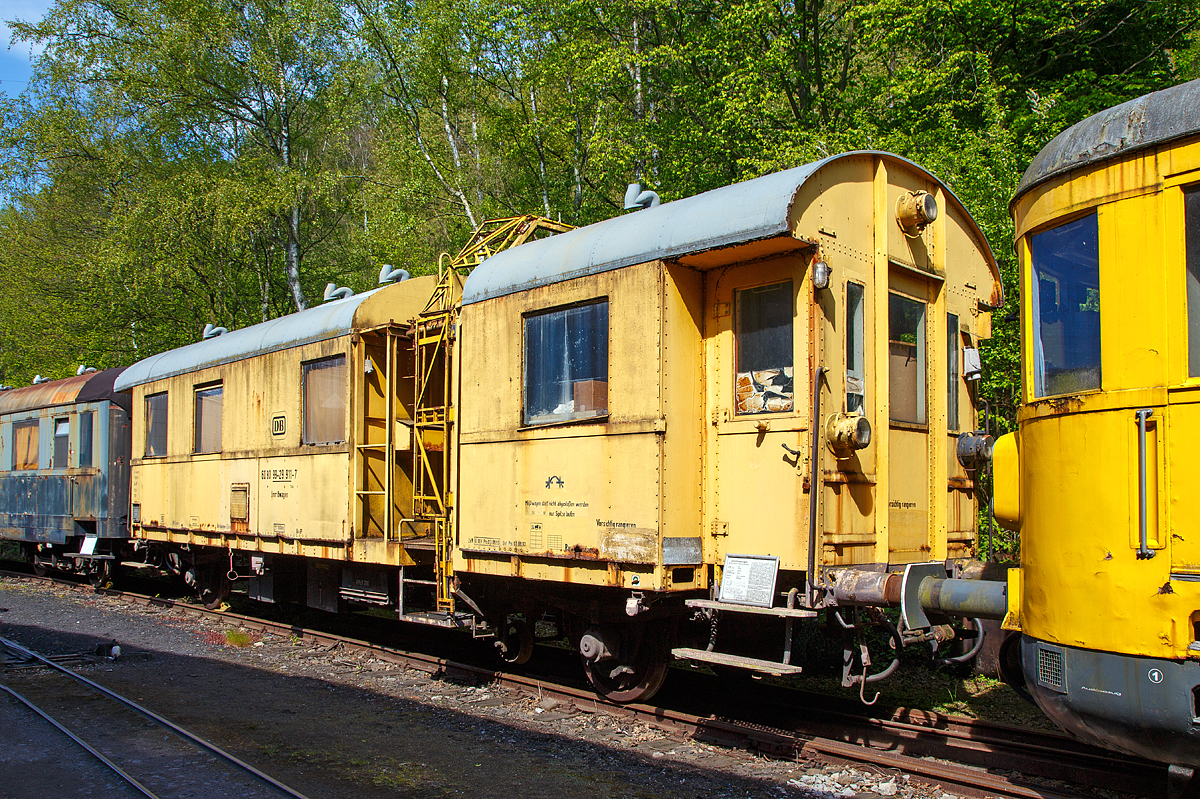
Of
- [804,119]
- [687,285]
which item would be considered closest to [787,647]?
[687,285]

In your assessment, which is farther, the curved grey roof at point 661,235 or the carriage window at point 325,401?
the carriage window at point 325,401

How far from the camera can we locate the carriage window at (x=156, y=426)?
13203 millimetres

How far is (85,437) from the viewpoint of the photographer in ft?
A: 49.9

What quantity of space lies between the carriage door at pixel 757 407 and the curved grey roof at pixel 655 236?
0.39m

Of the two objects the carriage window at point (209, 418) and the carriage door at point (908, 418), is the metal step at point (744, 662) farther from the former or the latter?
the carriage window at point (209, 418)

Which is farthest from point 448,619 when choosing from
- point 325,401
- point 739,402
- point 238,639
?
point 238,639

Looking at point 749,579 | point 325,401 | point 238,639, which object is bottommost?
point 238,639

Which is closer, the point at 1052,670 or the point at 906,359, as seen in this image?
the point at 1052,670

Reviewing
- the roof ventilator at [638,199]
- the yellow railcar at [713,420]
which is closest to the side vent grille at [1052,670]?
the yellow railcar at [713,420]

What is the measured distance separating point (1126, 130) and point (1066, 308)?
2.66 feet

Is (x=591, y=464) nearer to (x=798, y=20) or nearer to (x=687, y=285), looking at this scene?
(x=687, y=285)

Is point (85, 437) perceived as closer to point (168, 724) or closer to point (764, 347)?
point (168, 724)

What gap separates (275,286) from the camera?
25047 millimetres

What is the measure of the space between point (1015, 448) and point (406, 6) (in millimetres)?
20371
